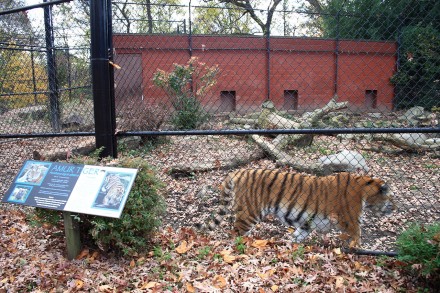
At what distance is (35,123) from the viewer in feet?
37.8

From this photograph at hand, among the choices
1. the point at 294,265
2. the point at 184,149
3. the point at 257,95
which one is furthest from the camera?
the point at 257,95

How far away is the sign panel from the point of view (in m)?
3.29

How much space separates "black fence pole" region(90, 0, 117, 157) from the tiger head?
9.37 ft

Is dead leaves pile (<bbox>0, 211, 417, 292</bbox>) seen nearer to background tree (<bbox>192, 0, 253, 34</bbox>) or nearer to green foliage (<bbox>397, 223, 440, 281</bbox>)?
green foliage (<bbox>397, 223, 440, 281</bbox>)

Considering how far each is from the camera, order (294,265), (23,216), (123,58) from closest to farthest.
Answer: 1. (294,265)
2. (23,216)
3. (123,58)

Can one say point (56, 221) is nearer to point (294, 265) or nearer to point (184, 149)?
point (294, 265)

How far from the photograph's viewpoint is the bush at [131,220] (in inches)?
138

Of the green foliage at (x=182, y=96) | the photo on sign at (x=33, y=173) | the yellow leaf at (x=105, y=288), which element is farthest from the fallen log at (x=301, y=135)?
the yellow leaf at (x=105, y=288)

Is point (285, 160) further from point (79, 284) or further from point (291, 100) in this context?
point (291, 100)

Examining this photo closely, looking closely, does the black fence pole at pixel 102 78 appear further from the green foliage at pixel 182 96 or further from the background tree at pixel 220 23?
the background tree at pixel 220 23

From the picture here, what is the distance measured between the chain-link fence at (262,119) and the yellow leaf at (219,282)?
4.51 ft

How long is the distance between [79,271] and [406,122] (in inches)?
431

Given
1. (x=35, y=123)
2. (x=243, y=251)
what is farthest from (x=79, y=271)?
(x=35, y=123)

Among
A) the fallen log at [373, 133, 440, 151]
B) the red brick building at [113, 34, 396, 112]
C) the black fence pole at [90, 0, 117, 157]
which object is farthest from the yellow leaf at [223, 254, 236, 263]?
the red brick building at [113, 34, 396, 112]
